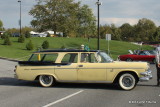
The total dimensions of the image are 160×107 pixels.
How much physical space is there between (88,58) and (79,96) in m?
2.20

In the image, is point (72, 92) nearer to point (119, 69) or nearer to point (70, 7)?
point (119, 69)

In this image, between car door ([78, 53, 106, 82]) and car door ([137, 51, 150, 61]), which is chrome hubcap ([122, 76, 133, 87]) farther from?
car door ([137, 51, 150, 61])

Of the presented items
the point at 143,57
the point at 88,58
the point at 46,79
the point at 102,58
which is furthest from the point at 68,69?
the point at 143,57

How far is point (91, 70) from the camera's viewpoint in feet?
35.6

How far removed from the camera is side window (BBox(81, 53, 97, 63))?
11084 millimetres

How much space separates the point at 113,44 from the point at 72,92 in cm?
5335

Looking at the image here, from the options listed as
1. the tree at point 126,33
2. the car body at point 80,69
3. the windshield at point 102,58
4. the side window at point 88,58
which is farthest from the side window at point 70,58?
the tree at point 126,33

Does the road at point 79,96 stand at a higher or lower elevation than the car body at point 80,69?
lower

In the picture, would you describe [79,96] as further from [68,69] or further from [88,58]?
[88,58]

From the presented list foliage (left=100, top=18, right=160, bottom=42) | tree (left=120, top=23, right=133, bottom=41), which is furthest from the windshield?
tree (left=120, top=23, right=133, bottom=41)

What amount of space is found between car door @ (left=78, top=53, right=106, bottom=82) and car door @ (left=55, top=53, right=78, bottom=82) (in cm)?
25

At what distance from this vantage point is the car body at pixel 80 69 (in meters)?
10.7

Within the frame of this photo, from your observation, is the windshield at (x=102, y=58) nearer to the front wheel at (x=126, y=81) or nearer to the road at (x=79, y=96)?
the front wheel at (x=126, y=81)

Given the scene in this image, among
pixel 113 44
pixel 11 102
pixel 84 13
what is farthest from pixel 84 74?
pixel 84 13
